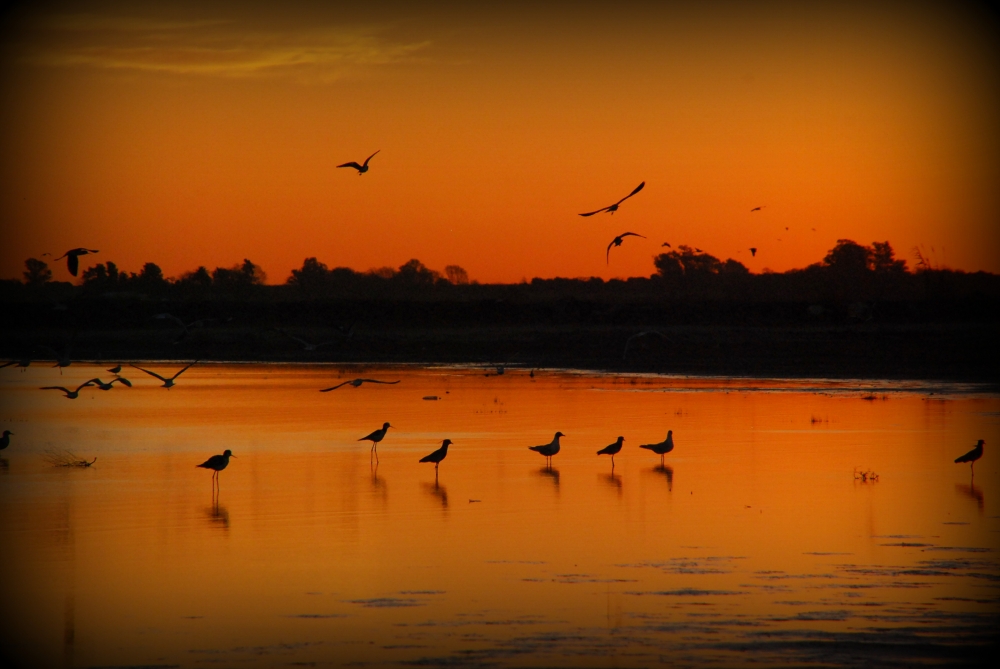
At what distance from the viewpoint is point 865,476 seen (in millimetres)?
15461

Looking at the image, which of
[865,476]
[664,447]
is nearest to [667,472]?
[664,447]

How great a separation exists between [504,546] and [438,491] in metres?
3.50

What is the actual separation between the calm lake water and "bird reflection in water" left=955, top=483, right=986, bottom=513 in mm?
85

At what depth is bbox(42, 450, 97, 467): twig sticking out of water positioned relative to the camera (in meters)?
17.0

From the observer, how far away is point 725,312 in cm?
6106

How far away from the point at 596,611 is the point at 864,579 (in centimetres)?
255

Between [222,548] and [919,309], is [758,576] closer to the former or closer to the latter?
[222,548]

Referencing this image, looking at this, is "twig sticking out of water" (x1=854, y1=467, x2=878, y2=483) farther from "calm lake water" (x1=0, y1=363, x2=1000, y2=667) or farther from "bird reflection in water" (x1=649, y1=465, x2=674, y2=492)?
"bird reflection in water" (x1=649, y1=465, x2=674, y2=492)

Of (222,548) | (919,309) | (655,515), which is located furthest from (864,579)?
(919,309)

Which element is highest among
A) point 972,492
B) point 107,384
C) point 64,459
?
point 107,384

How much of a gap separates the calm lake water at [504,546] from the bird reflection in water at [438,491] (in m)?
0.04

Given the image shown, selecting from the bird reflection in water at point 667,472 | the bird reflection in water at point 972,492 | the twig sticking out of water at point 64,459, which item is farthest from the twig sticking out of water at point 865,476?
the twig sticking out of water at point 64,459

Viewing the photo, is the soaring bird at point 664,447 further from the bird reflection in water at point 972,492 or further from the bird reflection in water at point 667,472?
the bird reflection in water at point 972,492

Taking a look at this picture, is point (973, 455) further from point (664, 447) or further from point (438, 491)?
point (438, 491)
